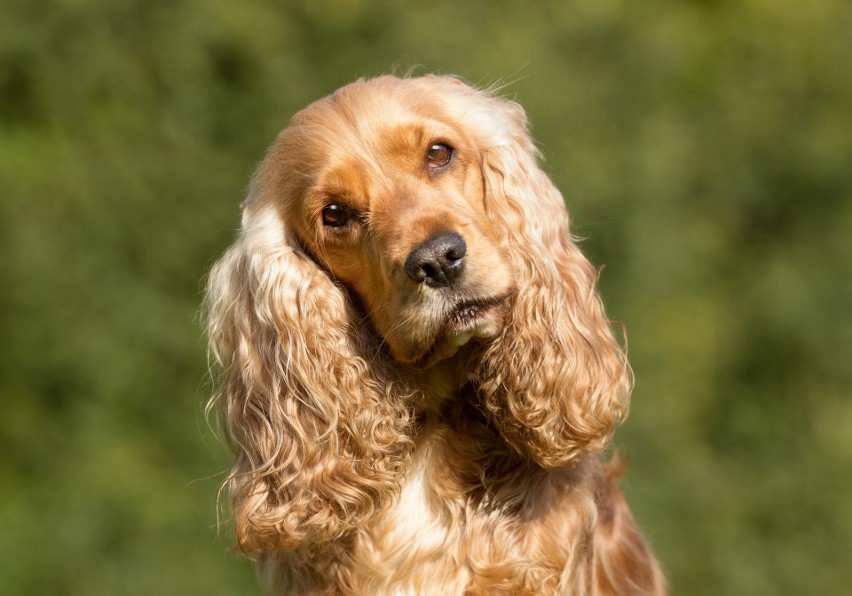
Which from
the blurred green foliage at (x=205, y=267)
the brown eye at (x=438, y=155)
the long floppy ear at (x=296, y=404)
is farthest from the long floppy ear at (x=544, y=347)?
the blurred green foliage at (x=205, y=267)

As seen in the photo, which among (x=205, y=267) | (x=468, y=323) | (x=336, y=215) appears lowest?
(x=205, y=267)

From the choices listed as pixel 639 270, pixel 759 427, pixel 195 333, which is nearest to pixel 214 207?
pixel 195 333

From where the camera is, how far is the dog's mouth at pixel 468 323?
318 centimetres

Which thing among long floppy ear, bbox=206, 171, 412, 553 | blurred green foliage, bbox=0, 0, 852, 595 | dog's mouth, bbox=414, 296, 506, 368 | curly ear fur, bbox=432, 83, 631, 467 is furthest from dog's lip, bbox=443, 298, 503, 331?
blurred green foliage, bbox=0, 0, 852, 595

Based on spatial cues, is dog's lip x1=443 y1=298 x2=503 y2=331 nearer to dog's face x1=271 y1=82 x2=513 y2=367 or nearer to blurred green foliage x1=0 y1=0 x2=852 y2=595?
dog's face x1=271 y1=82 x2=513 y2=367

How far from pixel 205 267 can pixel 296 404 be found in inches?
177

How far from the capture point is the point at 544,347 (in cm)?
343

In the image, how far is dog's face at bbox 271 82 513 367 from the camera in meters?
3.15

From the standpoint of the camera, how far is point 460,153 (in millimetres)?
3484

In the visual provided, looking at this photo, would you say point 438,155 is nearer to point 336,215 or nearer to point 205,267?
point 336,215

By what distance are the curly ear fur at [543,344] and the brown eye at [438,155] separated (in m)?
0.16

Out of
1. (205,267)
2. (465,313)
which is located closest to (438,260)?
(465,313)

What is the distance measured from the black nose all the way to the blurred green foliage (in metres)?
4.81

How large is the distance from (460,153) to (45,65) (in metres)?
5.54
